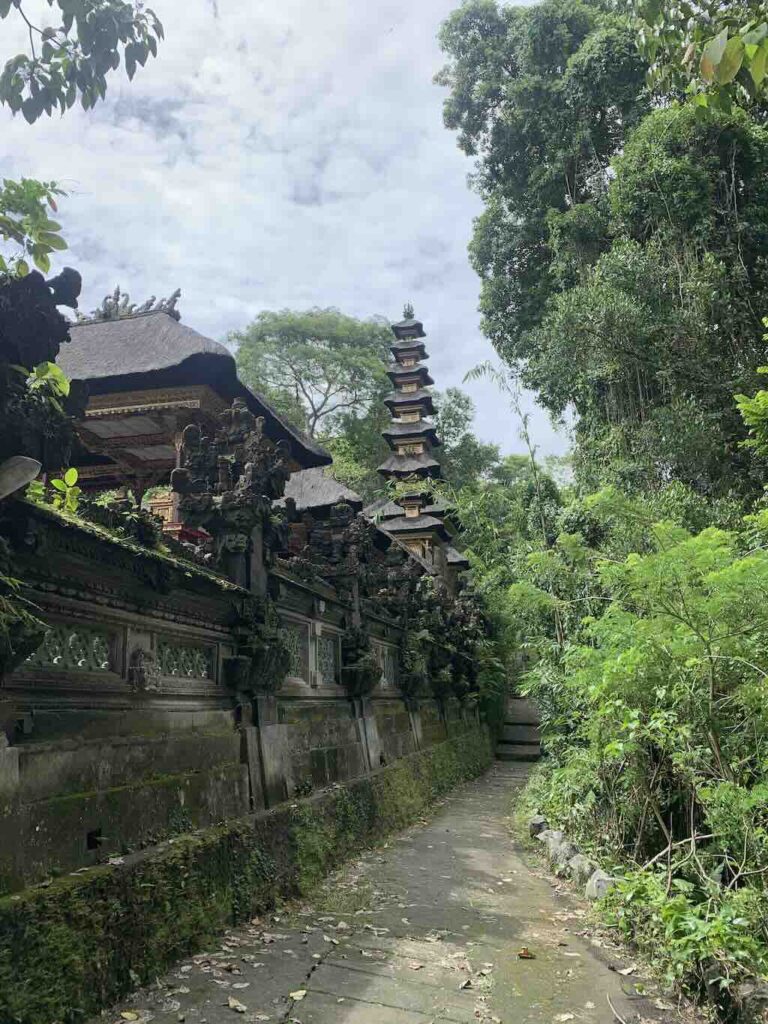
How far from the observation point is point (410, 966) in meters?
4.76

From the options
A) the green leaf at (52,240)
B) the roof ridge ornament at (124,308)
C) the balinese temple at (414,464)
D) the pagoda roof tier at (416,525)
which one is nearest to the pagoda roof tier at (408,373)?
the balinese temple at (414,464)

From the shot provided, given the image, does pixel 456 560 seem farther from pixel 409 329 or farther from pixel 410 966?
pixel 410 966

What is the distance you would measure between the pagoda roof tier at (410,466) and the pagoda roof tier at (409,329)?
19.7ft

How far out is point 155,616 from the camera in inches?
198

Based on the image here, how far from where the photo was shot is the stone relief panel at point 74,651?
13.1ft

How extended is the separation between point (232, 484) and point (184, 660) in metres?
1.67

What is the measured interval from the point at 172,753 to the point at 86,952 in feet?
5.10

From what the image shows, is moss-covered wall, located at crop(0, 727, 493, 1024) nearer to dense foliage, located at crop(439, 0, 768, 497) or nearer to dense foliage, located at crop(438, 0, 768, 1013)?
dense foliage, located at crop(438, 0, 768, 1013)

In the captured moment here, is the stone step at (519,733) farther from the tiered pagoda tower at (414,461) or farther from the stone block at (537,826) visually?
the stone block at (537,826)

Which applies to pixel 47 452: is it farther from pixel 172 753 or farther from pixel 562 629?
pixel 562 629

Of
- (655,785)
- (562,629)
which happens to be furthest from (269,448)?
(562,629)

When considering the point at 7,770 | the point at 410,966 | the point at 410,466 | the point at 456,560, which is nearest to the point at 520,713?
the point at 456,560

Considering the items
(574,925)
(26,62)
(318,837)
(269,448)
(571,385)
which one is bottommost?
(574,925)

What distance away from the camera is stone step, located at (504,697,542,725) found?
2766cm
